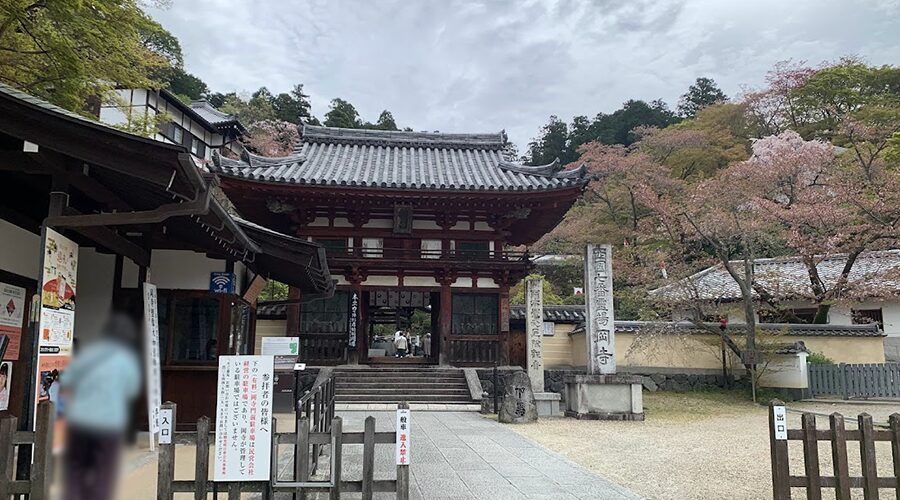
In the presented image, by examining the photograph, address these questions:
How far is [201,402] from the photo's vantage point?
855cm

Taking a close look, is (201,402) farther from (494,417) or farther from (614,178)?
(614,178)

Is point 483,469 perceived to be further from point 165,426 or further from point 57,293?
point 57,293

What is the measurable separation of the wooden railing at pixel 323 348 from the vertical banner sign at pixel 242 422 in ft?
36.8

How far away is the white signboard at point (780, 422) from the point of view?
5.00 m

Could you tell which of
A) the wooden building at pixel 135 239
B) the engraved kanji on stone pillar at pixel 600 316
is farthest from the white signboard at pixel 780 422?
the engraved kanji on stone pillar at pixel 600 316

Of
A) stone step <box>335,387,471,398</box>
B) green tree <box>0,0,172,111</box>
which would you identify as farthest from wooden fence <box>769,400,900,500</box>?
green tree <box>0,0,172,111</box>

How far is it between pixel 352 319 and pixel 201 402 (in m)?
7.17

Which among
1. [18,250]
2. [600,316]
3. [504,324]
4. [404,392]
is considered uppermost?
[18,250]

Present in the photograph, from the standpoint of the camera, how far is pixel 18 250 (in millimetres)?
6207

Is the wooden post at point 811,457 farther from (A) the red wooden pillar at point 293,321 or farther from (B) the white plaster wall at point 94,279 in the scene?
(A) the red wooden pillar at point 293,321

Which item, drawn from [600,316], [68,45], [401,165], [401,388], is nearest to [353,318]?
[401,388]

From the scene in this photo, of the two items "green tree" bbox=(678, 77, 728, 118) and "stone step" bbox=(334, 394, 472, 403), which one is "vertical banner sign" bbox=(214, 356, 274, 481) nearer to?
"stone step" bbox=(334, 394, 472, 403)

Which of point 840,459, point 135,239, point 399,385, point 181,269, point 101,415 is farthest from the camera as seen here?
point 399,385

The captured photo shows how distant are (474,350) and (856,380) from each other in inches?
399
